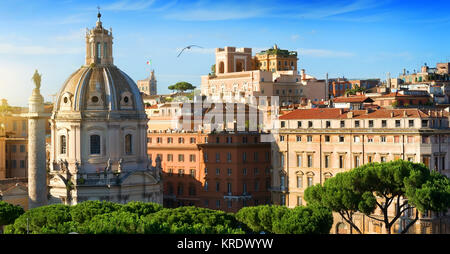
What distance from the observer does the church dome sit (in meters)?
67.0

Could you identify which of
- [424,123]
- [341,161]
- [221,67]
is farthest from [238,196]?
[221,67]

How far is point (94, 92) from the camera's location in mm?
67250

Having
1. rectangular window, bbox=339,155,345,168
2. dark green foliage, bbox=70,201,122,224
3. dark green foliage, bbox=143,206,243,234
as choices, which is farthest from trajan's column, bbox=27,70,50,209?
rectangular window, bbox=339,155,345,168

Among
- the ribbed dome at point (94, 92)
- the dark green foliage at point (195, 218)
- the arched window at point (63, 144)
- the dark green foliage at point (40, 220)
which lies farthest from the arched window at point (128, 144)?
the dark green foliage at point (195, 218)

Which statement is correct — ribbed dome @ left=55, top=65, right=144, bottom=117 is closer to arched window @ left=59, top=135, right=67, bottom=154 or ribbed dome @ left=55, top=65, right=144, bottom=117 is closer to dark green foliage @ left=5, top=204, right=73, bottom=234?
arched window @ left=59, top=135, right=67, bottom=154

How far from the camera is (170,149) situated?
83.4m

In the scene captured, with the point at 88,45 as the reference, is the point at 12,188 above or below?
below

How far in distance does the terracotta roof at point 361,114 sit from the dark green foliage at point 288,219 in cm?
2102

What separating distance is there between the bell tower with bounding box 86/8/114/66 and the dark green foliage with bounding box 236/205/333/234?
2609 cm

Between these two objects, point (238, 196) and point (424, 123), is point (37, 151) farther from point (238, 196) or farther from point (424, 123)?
point (424, 123)

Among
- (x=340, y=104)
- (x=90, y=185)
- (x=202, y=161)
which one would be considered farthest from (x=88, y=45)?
(x=340, y=104)
